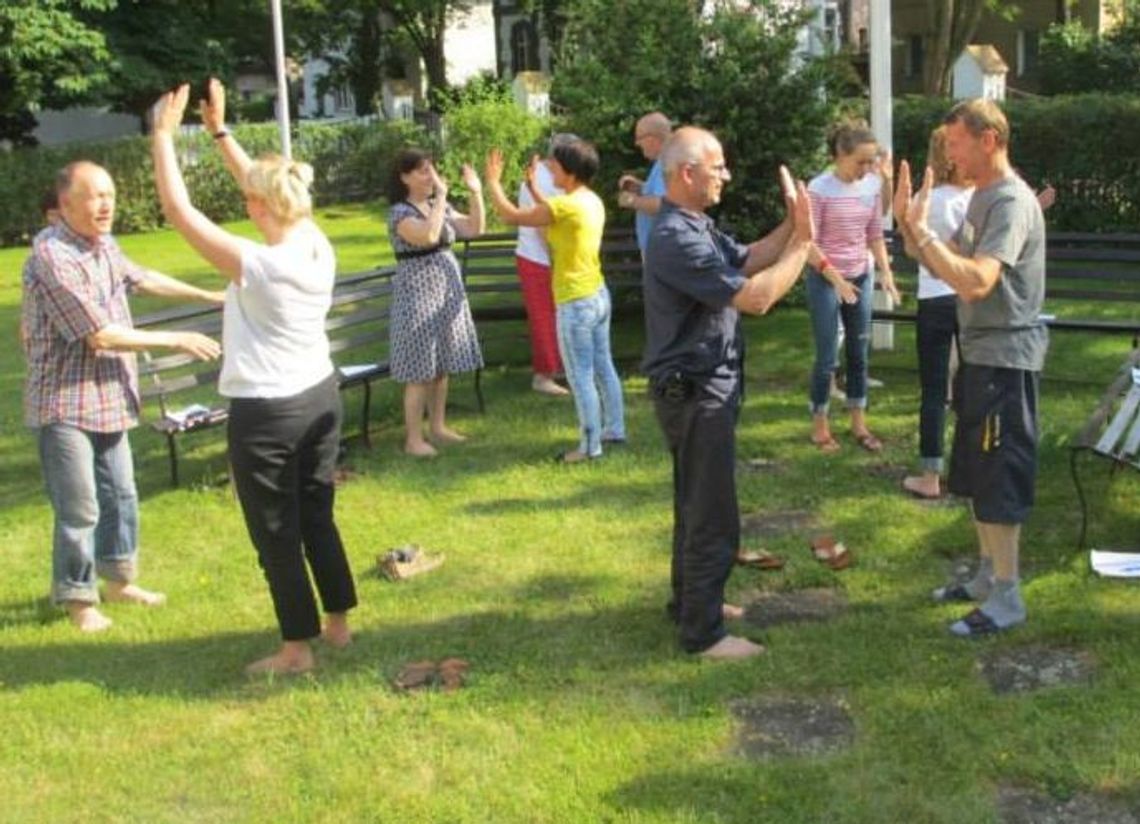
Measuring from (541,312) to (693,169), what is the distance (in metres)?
4.67

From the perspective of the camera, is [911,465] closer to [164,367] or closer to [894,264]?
[894,264]

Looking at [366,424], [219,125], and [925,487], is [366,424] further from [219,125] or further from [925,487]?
[925,487]

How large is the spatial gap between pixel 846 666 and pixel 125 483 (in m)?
2.99

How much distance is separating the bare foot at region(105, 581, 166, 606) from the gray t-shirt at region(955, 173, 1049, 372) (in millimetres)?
3432

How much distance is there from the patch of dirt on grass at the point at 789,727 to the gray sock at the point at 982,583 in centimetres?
106

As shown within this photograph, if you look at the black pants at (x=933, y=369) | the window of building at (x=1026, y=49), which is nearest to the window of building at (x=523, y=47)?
the window of building at (x=1026, y=49)

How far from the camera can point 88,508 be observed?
16.9 ft

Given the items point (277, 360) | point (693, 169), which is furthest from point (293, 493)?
point (693, 169)

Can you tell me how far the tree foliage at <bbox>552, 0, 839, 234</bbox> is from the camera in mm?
9859

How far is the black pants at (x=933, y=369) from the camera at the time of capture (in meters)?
6.42

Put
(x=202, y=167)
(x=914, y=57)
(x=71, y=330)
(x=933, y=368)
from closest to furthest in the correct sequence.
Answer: (x=71, y=330)
(x=933, y=368)
(x=202, y=167)
(x=914, y=57)

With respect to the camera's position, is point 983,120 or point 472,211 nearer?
point 983,120

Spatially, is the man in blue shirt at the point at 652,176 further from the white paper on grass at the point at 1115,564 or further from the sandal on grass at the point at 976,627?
the sandal on grass at the point at 976,627

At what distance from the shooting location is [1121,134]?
553 inches
